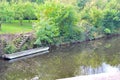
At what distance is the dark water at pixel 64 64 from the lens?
991 inches

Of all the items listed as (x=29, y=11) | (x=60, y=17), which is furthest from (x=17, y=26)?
(x=60, y=17)

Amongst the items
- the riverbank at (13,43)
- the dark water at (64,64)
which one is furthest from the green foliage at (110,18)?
the riverbank at (13,43)

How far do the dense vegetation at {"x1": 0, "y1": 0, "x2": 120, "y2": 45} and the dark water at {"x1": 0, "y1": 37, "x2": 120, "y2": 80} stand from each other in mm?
2943

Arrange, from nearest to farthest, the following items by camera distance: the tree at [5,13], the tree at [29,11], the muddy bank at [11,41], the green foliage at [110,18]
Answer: the muddy bank at [11,41], the tree at [5,13], the tree at [29,11], the green foliage at [110,18]

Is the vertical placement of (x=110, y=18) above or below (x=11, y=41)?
above

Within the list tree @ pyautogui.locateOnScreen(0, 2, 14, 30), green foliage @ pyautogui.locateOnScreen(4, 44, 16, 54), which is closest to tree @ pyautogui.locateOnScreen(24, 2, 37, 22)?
tree @ pyautogui.locateOnScreen(0, 2, 14, 30)

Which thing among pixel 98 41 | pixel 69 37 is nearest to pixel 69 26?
pixel 69 37

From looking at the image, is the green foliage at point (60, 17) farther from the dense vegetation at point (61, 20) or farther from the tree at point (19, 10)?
the tree at point (19, 10)

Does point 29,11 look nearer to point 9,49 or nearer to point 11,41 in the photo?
point 11,41

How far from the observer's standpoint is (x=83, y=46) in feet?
127

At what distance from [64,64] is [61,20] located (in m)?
11.7

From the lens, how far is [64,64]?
28594 mm

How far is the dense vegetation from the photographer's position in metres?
36.3

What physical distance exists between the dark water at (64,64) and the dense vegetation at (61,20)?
2.94m
